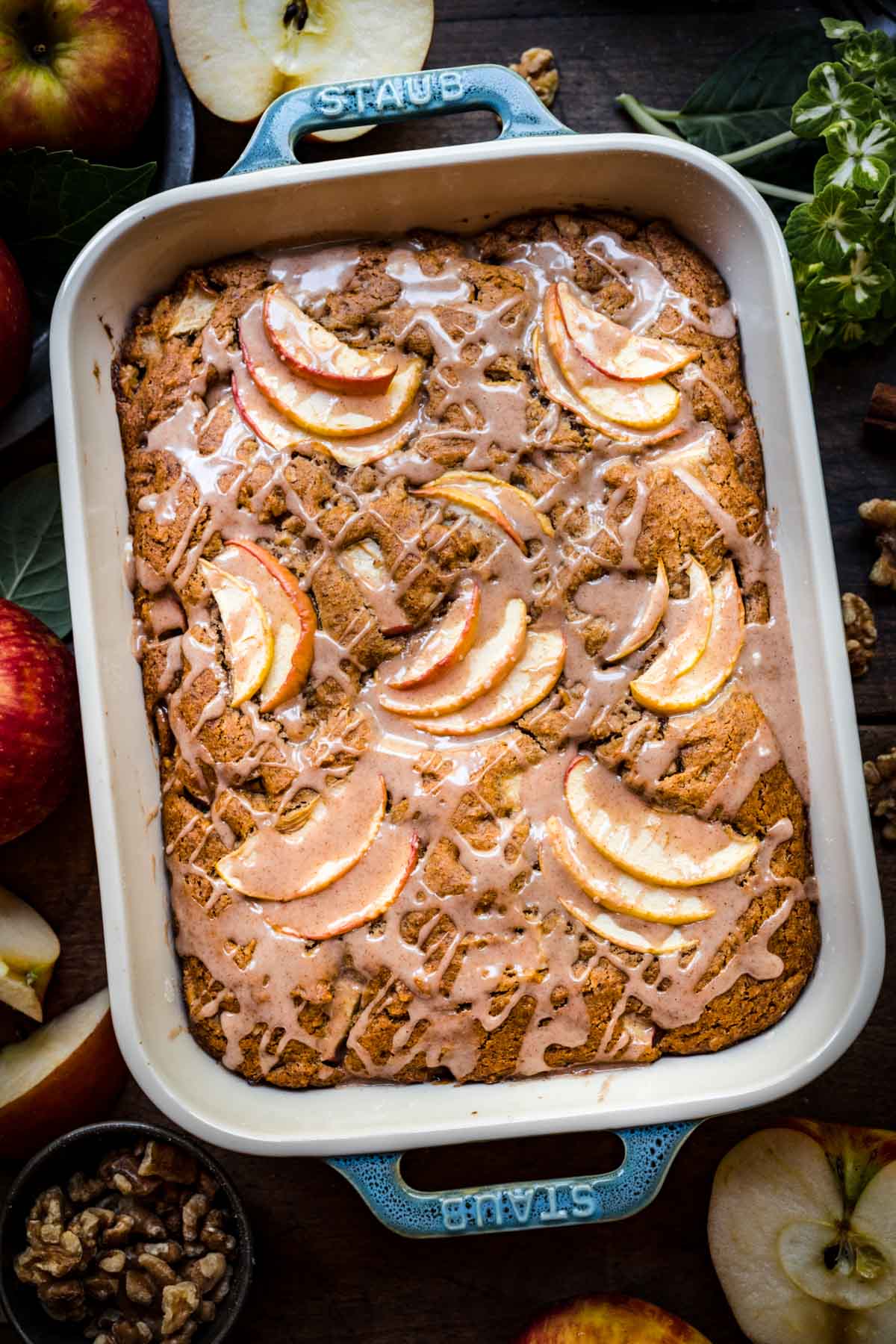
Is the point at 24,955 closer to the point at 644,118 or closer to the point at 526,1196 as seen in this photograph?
the point at 526,1196

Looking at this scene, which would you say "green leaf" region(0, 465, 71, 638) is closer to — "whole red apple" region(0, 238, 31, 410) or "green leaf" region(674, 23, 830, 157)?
"whole red apple" region(0, 238, 31, 410)

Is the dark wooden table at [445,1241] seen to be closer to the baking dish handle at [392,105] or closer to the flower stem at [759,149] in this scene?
the baking dish handle at [392,105]

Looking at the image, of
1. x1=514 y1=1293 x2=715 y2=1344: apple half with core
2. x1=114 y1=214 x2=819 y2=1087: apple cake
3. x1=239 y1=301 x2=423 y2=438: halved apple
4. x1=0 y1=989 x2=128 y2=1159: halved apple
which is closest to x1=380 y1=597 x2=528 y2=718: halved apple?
x1=114 y1=214 x2=819 y2=1087: apple cake

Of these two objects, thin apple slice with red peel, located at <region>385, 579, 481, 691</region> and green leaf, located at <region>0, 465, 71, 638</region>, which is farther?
green leaf, located at <region>0, 465, 71, 638</region>

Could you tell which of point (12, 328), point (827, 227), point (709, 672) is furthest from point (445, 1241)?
point (827, 227)

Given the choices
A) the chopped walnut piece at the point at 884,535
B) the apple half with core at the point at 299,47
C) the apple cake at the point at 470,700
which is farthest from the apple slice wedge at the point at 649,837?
the apple half with core at the point at 299,47

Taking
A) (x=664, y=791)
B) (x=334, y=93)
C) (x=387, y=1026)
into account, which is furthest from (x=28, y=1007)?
(x=334, y=93)
